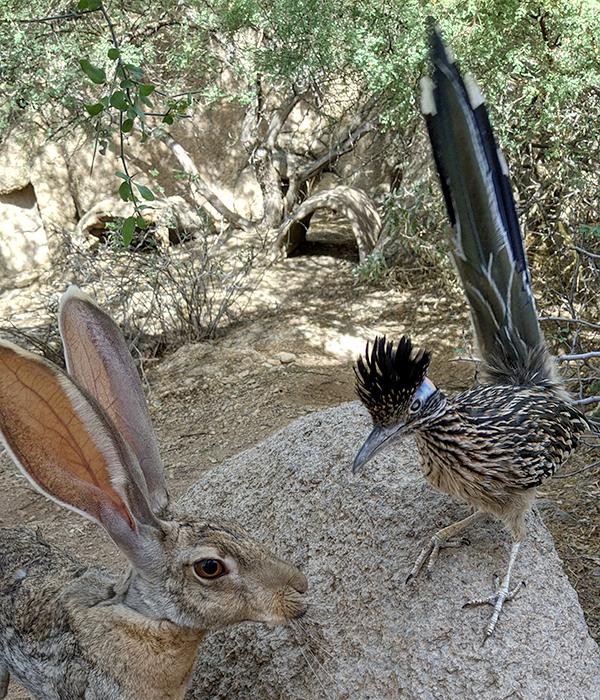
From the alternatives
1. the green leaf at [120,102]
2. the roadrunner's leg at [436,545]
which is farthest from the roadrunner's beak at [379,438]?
the green leaf at [120,102]

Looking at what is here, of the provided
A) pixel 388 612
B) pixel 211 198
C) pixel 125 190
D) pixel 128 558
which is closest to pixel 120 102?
pixel 125 190

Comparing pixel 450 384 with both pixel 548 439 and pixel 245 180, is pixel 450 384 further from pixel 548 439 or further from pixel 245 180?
pixel 245 180

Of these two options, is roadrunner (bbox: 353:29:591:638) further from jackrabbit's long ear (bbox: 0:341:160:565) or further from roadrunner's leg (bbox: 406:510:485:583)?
jackrabbit's long ear (bbox: 0:341:160:565)

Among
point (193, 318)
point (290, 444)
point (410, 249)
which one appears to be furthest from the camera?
point (410, 249)

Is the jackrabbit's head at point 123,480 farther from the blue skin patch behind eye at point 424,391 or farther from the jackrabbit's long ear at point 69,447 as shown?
the blue skin patch behind eye at point 424,391

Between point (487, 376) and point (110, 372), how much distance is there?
1689 mm

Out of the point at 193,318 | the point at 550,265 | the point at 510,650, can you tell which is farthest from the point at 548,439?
the point at 193,318

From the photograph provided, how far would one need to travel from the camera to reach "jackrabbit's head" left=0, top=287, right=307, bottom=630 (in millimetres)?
2123

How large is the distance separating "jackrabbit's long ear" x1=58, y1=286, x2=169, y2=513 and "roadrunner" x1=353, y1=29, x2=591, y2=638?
71 centimetres

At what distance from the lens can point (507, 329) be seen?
10.7ft

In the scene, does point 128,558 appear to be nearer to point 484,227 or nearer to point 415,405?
point 415,405

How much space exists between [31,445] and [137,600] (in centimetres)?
71

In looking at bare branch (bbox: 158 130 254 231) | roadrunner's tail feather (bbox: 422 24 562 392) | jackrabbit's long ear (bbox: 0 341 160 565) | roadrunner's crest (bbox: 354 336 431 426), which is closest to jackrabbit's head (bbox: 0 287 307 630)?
jackrabbit's long ear (bbox: 0 341 160 565)

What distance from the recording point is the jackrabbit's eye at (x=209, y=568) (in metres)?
2.42
